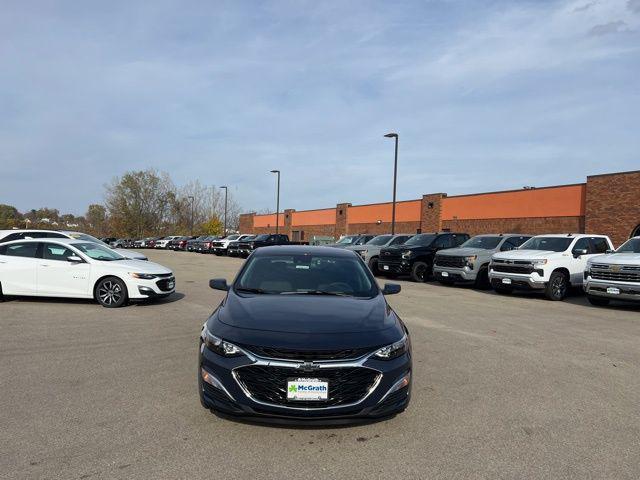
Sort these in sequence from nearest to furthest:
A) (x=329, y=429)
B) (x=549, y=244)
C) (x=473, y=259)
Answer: (x=329, y=429), (x=549, y=244), (x=473, y=259)

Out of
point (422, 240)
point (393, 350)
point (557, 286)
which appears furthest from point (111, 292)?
point (422, 240)

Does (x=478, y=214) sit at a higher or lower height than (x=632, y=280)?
higher

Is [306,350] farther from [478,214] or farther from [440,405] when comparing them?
[478,214]

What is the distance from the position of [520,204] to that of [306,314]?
31.5m

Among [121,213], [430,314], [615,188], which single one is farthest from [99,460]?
[121,213]

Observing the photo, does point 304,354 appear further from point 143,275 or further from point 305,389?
point 143,275

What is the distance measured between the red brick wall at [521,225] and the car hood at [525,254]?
16.5 meters

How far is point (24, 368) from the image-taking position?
5.77 meters

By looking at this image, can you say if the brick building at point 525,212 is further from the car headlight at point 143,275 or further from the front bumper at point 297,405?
the front bumper at point 297,405

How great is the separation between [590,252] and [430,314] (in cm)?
754

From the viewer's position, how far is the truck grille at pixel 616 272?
11716mm

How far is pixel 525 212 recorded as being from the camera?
32.3 metres

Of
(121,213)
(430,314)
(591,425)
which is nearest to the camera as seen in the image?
(591,425)

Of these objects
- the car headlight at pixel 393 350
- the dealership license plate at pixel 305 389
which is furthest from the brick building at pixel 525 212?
the dealership license plate at pixel 305 389
